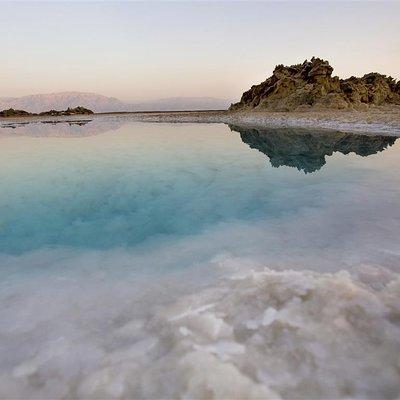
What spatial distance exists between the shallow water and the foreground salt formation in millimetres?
15

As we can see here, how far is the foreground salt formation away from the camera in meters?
2.96

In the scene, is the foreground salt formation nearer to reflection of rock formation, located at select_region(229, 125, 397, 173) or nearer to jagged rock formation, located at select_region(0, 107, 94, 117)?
reflection of rock formation, located at select_region(229, 125, 397, 173)

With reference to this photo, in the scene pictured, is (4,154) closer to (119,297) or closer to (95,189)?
(95,189)

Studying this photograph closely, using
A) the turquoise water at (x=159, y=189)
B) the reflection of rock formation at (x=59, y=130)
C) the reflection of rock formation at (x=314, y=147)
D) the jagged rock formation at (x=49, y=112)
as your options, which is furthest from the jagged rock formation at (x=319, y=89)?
the jagged rock formation at (x=49, y=112)

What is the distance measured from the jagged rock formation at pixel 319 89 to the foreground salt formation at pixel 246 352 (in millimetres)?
53685

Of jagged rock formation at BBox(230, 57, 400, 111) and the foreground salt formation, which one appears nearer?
the foreground salt formation

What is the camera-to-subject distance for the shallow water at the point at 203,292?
3.11 m

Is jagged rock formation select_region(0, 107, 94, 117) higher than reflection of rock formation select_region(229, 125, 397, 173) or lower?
higher

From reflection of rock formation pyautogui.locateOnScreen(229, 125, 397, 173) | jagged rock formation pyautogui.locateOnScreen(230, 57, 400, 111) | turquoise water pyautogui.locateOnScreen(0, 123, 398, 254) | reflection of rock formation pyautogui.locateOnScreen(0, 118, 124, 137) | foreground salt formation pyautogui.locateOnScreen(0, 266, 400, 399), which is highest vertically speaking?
jagged rock formation pyautogui.locateOnScreen(230, 57, 400, 111)

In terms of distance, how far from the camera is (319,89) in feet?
183

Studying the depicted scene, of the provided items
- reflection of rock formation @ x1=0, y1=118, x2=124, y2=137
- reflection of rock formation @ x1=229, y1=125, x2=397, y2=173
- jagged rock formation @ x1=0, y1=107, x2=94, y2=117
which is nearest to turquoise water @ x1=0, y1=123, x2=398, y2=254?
reflection of rock formation @ x1=229, y1=125, x2=397, y2=173

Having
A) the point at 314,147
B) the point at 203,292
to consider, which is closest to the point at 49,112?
the point at 314,147

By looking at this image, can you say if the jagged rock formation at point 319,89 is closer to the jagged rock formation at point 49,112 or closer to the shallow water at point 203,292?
the shallow water at point 203,292

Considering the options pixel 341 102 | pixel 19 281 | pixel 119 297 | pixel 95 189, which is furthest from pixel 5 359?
pixel 341 102
